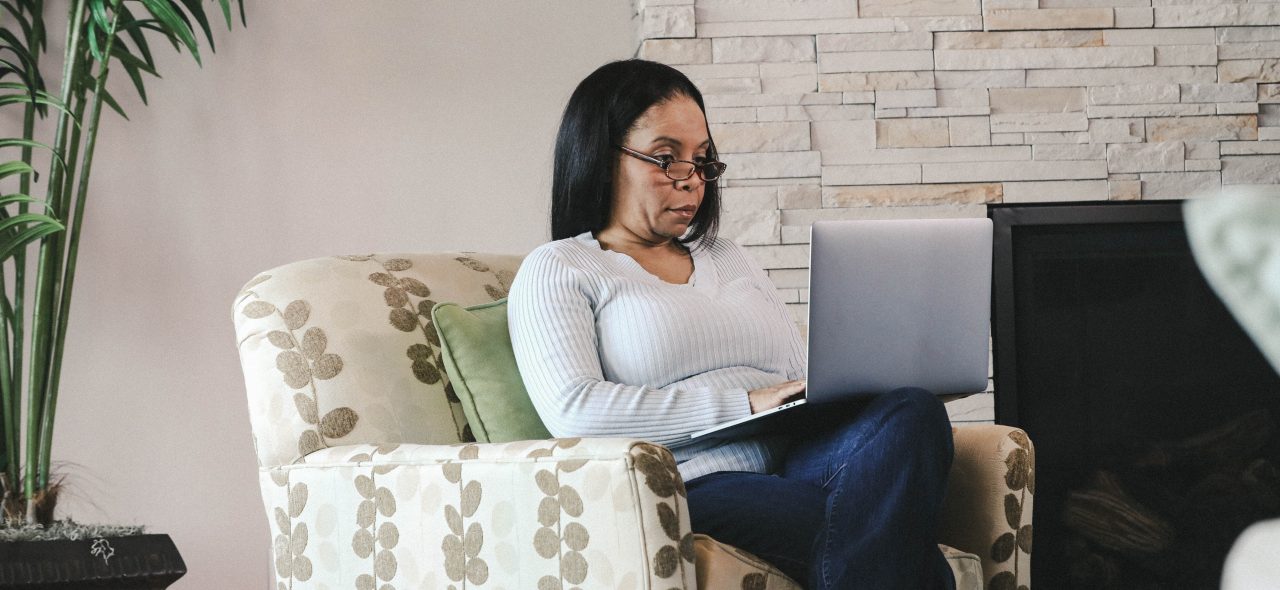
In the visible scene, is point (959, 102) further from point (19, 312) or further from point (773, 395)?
point (19, 312)

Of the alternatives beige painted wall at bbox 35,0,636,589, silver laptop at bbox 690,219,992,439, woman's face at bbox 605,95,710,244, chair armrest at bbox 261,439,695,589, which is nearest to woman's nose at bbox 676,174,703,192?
woman's face at bbox 605,95,710,244

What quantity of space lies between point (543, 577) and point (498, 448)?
0.41ft

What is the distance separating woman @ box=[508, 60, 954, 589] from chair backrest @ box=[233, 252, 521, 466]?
0.45 feet

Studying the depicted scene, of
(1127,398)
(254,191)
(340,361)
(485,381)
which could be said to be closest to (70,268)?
(254,191)

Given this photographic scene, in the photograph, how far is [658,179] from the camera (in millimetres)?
1532

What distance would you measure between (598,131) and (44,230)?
2.95 ft

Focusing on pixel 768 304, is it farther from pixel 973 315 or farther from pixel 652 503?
pixel 652 503

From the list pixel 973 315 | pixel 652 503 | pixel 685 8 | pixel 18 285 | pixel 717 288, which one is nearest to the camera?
pixel 652 503

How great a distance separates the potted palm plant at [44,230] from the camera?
67.4 inches

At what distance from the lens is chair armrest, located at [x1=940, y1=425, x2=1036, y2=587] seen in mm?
1306

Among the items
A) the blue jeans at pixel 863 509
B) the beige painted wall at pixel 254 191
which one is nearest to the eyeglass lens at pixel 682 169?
the blue jeans at pixel 863 509

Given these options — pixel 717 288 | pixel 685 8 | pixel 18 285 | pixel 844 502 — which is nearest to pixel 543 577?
pixel 844 502

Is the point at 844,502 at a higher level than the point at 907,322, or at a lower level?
lower

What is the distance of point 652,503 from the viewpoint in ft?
3.16
